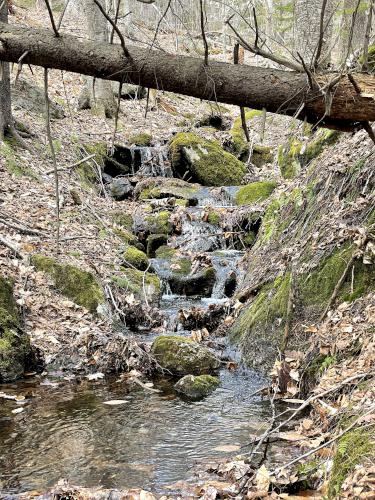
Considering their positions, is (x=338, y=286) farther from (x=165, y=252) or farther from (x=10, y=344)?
(x=165, y=252)

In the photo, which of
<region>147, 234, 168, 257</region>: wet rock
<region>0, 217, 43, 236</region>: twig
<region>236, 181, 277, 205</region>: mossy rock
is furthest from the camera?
<region>236, 181, 277, 205</region>: mossy rock

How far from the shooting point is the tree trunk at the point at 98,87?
17062 millimetres

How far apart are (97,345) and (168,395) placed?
1.35 metres

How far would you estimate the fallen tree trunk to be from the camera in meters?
3.99

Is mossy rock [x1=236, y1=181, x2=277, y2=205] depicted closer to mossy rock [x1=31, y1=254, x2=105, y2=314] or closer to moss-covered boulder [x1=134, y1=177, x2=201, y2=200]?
moss-covered boulder [x1=134, y1=177, x2=201, y2=200]

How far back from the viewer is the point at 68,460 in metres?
4.81

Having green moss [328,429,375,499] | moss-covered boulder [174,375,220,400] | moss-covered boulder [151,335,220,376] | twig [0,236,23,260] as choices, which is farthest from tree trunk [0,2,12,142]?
green moss [328,429,375,499]

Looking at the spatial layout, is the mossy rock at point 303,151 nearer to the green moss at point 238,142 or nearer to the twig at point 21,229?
the twig at point 21,229

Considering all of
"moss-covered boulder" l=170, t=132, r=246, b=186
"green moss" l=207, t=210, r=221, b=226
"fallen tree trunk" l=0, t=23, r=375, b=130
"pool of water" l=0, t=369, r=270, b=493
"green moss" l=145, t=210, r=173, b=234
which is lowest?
"pool of water" l=0, t=369, r=270, b=493

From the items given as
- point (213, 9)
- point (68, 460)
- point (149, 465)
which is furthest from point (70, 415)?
point (213, 9)

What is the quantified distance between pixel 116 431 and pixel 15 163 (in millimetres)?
7551

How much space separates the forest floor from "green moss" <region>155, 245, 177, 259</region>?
3.34ft

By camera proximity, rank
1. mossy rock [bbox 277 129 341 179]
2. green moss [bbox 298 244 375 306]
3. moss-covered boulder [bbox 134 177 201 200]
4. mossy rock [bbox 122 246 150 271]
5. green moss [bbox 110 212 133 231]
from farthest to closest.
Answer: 1. moss-covered boulder [bbox 134 177 201 200]
2. green moss [bbox 110 212 133 231]
3. mossy rock [bbox 122 246 150 271]
4. mossy rock [bbox 277 129 341 179]
5. green moss [bbox 298 244 375 306]

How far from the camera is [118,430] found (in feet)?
18.1
